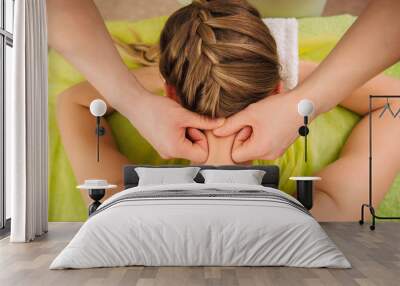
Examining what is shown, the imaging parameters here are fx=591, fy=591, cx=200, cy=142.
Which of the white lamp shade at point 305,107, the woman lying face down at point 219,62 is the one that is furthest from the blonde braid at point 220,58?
the white lamp shade at point 305,107

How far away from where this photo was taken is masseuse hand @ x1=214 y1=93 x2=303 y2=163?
7.30m

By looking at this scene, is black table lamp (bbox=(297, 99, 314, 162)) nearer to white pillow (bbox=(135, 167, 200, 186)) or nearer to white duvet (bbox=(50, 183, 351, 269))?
white pillow (bbox=(135, 167, 200, 186))

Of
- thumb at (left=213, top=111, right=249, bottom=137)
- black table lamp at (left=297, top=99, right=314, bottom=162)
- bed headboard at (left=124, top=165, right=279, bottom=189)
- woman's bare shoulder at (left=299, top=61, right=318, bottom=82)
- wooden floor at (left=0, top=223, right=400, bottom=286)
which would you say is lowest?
wooden floor at (left=0, top=223, right=400, bottom=286)

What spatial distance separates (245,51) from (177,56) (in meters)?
0.85

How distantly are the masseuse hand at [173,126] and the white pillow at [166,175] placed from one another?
1.46 ft

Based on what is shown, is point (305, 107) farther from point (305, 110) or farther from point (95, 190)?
point (95, 190)

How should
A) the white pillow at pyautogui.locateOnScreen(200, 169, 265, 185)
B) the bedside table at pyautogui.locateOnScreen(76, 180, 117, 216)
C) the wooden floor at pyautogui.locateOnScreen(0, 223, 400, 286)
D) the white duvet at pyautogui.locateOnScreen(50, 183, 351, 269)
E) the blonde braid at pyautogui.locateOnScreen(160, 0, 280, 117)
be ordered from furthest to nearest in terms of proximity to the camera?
the blonde braid at pyautogui.locateOnScreen(160, 0, 280, 117), the bedside table at pyautogui.locateOnScreen(76, 180, 117, 216), the white pillow at pyautogui.locateOnScreen(200, 169, 265, 185), the white duvet at pyautogui.locateOnScreen(50, 183, 351, 269), the wooden floor at pyautogui.locateOnScreen(0, 223, 400, 286)

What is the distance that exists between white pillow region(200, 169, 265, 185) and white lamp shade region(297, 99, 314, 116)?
2.94 feet

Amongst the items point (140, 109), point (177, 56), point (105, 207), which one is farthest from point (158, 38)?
point (105, 207)

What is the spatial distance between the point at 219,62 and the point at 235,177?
149 centimetres

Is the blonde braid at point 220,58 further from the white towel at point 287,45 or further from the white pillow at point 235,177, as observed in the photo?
the white pillow at point 235,177

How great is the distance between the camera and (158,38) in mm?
7520

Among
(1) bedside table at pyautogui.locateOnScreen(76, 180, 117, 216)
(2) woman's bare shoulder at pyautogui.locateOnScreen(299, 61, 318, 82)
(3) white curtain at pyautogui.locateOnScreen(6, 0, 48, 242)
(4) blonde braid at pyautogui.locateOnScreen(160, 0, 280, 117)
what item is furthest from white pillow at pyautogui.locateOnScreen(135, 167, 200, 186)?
(2) woman's bare shoulder at pyautogui.locateOnScreen(299, 61, 318, 82)

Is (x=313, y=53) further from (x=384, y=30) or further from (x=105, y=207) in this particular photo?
(x=105, y=207)
